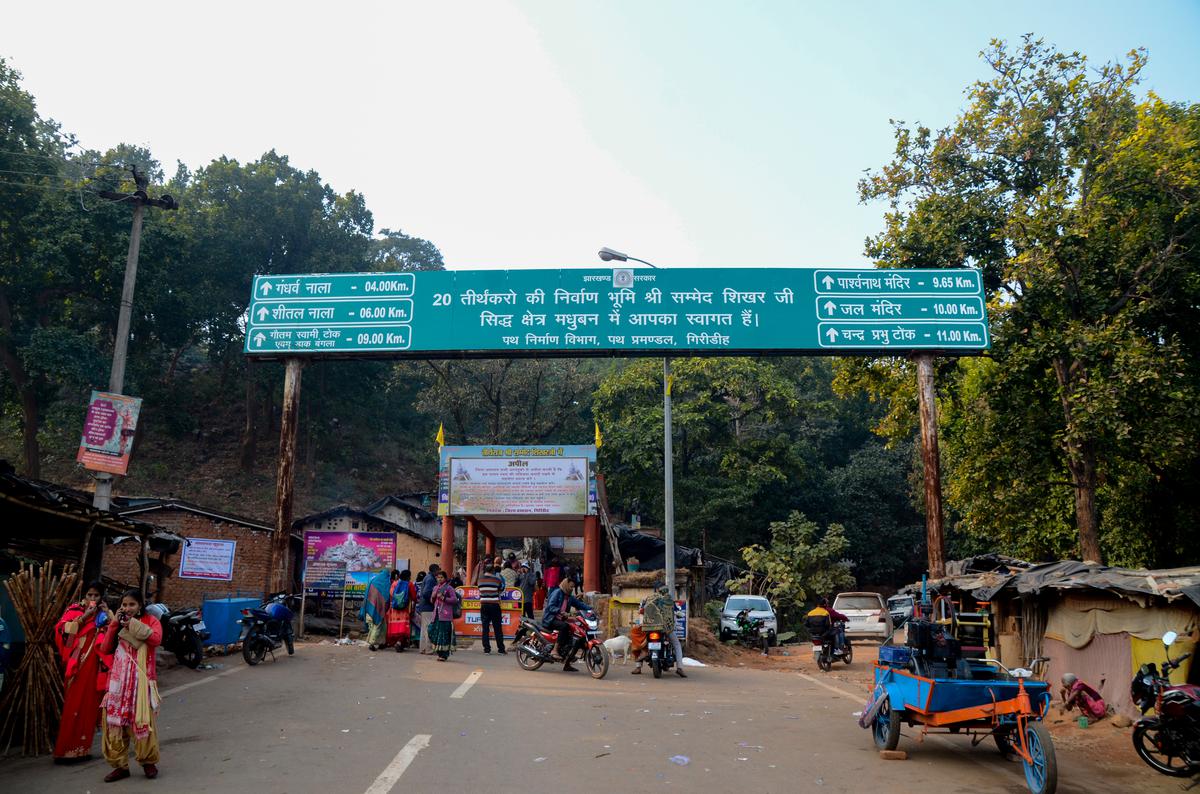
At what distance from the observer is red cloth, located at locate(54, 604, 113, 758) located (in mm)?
7344

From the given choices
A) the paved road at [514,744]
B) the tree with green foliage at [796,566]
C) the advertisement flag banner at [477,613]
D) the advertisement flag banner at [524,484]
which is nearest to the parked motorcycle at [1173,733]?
the paved road at [514,744]

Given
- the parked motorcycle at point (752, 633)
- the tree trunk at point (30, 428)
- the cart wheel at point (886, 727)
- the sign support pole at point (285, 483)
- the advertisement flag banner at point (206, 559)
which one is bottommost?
the parked motorcycle at point (752, 633)

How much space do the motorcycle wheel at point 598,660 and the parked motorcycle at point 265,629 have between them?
5.27 m

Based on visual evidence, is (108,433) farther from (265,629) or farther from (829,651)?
(829,651)

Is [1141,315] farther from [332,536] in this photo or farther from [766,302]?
[332,536]

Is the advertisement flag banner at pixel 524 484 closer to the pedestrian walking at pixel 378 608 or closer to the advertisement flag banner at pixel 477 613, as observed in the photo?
the advertisement flag banner at pixel 477 613

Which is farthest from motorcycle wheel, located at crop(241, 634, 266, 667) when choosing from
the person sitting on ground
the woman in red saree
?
the person sitting on ground

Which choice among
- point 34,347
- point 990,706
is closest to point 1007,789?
point 990,706

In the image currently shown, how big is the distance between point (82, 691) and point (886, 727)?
289 inches

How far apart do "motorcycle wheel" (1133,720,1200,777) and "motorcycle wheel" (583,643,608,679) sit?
753 cm

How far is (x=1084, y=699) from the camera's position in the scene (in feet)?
35.2

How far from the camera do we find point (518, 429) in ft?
126

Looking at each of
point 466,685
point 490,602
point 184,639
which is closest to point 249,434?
point 490,602

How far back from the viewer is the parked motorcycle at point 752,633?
2328 cm
